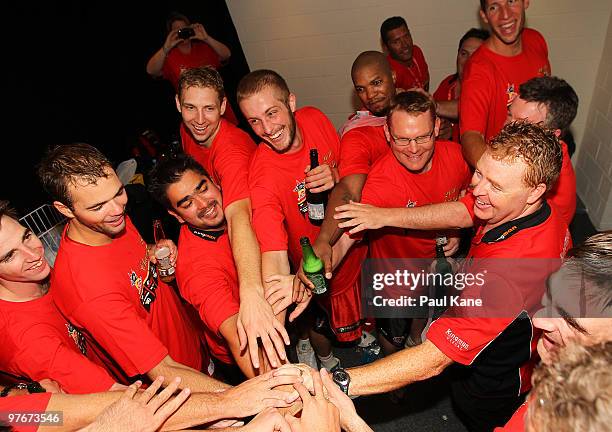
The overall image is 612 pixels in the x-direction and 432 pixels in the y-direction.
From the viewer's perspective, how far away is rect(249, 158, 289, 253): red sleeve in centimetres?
219

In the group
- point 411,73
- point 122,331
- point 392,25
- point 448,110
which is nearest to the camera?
point 122,331

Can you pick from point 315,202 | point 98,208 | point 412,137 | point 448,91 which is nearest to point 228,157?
point 315,202

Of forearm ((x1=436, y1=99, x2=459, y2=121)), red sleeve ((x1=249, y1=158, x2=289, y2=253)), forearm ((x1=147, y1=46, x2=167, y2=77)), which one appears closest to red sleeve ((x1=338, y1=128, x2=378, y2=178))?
red sleeve ((x1=249, y1=158, x2=289, y2=253))

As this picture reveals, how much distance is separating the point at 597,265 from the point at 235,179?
1.79m

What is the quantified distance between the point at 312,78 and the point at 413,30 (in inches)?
52.1

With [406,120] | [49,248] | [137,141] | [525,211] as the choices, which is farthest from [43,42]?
[525,211]

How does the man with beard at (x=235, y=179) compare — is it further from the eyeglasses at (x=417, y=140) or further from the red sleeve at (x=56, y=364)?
the eyeglasses at (x=417, y=140)

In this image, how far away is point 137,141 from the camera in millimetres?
4449

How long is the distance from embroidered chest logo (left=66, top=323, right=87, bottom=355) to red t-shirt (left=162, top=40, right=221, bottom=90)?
2.99 m

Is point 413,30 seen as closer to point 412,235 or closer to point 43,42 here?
point 412,235

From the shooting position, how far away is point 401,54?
3992mm

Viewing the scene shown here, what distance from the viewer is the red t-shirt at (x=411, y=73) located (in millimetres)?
4027

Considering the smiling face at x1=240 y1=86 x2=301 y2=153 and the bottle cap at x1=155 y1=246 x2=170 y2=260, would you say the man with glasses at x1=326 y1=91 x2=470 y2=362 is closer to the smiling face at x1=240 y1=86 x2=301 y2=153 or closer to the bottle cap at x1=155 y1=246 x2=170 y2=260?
the smiling face at x1=240 y1=86 x2=301 y2=153

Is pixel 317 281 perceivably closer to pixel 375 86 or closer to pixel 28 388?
pixel 28 388
